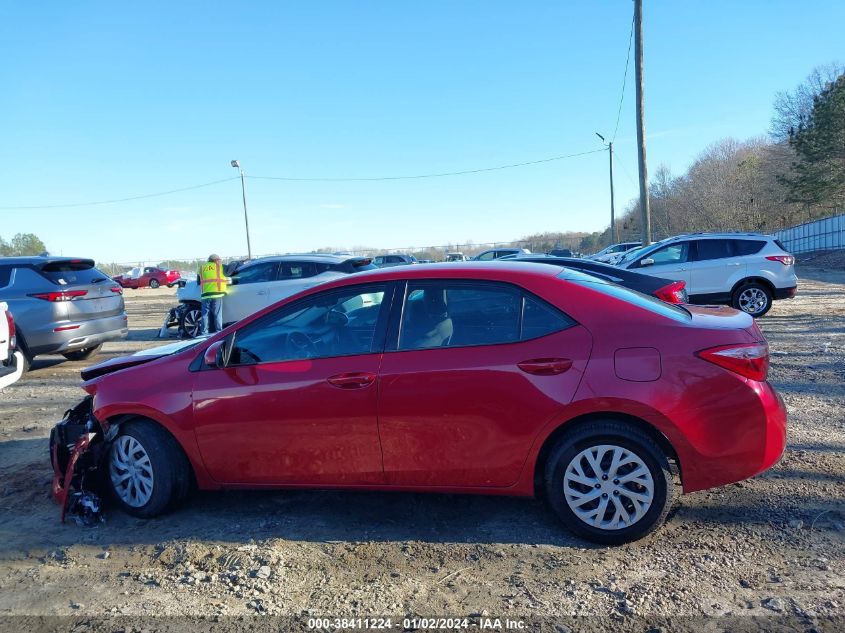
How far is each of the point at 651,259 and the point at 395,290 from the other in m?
10.4

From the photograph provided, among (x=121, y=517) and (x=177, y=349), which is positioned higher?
(x=177, y=349)

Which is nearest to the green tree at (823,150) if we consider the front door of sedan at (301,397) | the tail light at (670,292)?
the tail light at (670,292)

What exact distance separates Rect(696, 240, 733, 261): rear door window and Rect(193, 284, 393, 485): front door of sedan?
1103cm

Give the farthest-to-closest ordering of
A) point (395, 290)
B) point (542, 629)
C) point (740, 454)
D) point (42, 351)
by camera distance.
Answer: point (42, 351)
point (395, 290)
point (740, 454)
point (542, 629)

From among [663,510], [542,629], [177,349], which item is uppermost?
[177,349]

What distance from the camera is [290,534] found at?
383 cm

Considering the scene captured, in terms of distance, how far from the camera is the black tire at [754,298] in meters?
12.6

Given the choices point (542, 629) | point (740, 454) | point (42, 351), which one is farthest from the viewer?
point (42, 351)

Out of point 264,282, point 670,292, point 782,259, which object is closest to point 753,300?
point 782,259

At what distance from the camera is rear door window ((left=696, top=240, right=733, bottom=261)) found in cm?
1290

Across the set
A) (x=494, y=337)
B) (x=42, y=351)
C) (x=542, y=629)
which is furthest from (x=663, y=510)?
(x=42, y=351)

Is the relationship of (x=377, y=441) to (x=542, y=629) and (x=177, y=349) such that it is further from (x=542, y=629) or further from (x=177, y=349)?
(x=177, y=349)

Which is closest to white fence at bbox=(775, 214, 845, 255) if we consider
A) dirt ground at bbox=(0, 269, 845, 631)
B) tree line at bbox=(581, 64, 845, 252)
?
tree line at bbox=(581, 64, 845, 252)

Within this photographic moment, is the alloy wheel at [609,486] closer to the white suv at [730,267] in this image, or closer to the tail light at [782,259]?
the white suv at [730,267]
